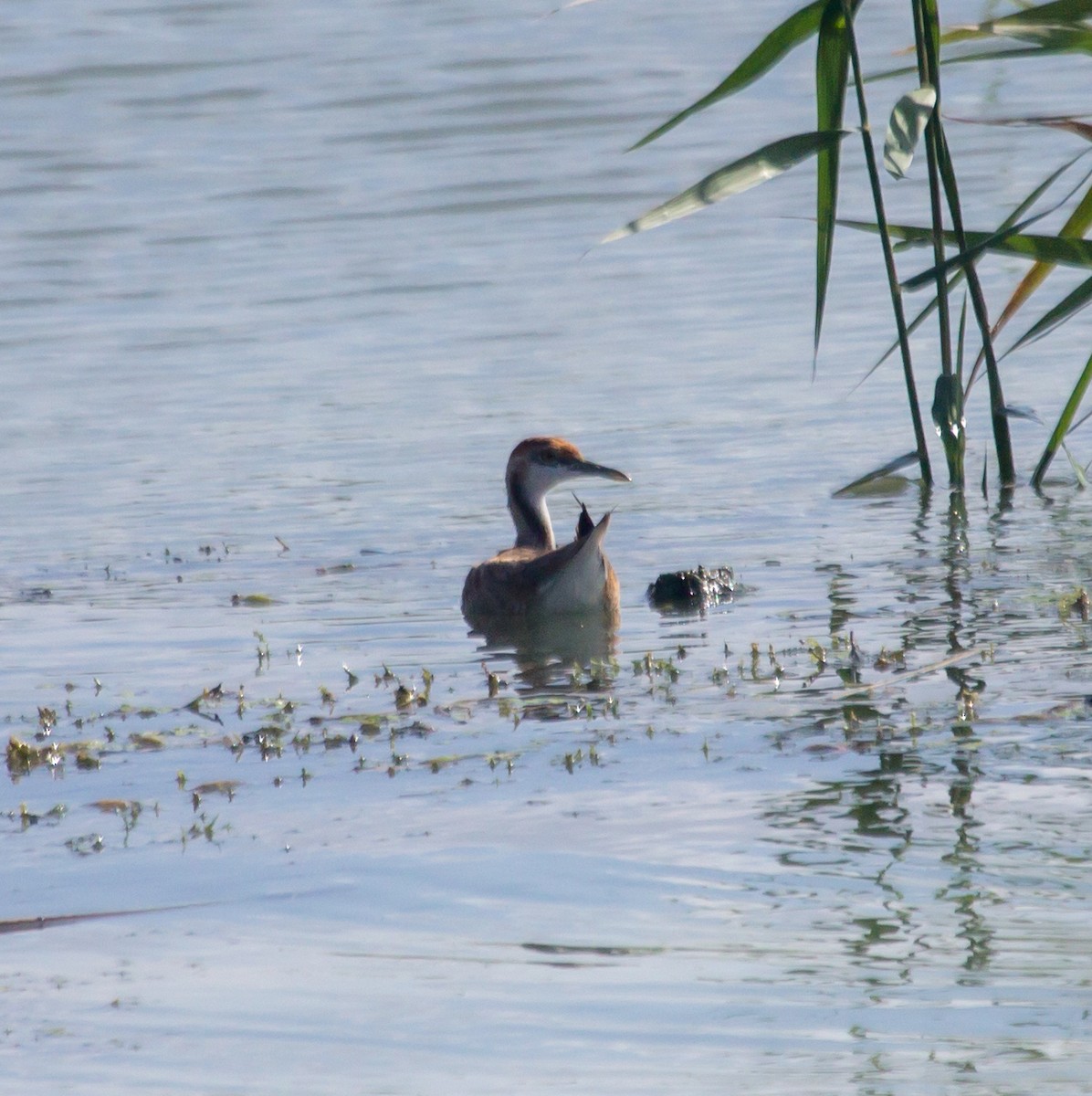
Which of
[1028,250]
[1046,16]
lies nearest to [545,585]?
[1028,250]

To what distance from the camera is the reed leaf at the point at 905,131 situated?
6.93 metres

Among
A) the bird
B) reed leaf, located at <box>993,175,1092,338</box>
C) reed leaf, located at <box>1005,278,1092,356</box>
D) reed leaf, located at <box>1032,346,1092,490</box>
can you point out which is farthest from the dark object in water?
reed leaf, located at <box>1005,278,1092,356</box>

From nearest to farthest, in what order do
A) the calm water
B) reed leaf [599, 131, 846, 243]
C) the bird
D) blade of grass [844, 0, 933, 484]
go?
the calm water < reed leaf [599, 131, 846, 243] < the bird < blade of grass [844, 0, 933, 484]

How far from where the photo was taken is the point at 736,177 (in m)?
7.27

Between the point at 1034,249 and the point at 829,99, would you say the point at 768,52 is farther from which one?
the point at 1034,249

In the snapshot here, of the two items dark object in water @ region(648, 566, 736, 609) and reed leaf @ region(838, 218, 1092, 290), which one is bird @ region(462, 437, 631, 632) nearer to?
dark object in water @ region(648, 566, 736, 609)

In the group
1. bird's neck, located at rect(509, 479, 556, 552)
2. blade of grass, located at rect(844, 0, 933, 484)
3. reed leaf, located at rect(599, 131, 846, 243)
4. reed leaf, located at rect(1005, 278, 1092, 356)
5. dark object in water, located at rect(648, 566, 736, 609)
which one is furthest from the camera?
bird's neck, located at rect(509, 479, 556, 552)

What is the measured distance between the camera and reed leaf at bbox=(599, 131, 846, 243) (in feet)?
23.2

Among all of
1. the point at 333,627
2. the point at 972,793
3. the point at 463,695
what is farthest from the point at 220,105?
the point at 972,793

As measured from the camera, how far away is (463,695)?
669cm

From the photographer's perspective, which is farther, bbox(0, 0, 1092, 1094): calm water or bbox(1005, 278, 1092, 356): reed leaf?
bbox(1005, 278, 1092, 356): reed leaf

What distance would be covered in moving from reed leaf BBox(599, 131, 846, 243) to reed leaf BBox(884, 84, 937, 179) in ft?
1.01

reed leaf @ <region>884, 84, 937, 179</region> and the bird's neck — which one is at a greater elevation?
reed leaf @ <region>884, 84, 937, 179</region>

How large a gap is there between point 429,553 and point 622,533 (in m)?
0.93
